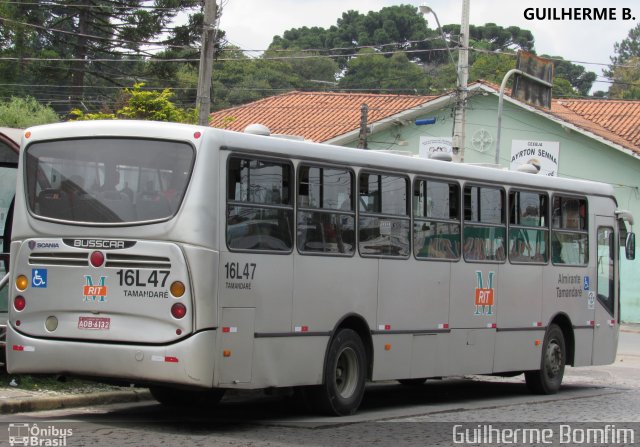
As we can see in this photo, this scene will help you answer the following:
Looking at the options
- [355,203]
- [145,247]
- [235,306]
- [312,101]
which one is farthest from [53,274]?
[312,101]

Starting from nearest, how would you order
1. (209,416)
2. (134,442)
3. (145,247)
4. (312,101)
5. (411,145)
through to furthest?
1. (134,442)
2. (145,247)
3. (209,416)
4. (411,145)
5. (312,101)

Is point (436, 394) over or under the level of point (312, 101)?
under

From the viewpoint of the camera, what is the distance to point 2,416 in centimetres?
1123

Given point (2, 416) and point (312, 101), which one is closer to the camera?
point (2, 416)

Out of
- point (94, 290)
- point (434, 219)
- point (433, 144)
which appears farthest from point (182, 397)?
point (433, 144)

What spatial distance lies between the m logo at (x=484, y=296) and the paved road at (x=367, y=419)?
1.23 m

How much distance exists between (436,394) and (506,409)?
86.4 inches

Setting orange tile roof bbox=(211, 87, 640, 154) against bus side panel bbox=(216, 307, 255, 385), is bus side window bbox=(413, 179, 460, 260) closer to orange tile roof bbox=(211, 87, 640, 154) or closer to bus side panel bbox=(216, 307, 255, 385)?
bus side panel bbox=(216, 307, 255, 385)

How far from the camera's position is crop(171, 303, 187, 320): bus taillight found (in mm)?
10469

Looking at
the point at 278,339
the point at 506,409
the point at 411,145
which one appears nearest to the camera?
the point at 278,339

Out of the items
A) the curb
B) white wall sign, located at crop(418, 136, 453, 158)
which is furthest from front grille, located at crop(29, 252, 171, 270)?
white wall sign, located at crop(418, 136, 453, 158)

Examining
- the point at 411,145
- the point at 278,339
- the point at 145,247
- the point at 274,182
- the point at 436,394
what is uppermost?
the point at 411,145

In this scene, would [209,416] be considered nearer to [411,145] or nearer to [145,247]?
[145,247]

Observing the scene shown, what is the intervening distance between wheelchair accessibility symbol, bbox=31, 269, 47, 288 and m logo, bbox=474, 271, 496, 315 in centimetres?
616
